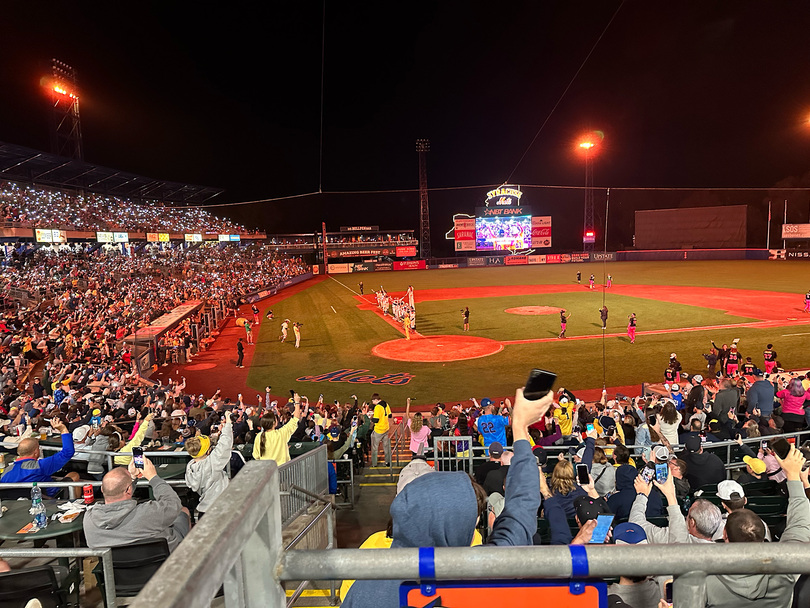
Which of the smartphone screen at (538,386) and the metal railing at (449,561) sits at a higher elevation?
the smartphone screen at (538,386)

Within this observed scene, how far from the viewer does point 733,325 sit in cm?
2789

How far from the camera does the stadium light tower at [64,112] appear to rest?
49.6 meters

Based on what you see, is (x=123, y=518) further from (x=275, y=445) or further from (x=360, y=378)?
(x=360, y=378)

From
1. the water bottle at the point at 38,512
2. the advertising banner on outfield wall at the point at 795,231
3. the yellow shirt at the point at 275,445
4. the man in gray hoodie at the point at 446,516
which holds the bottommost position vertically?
the yellow shirt at the point at 275,445

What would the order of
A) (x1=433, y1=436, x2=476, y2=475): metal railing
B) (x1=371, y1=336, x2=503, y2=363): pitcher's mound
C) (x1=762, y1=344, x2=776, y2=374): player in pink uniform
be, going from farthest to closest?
1. (x1=371, y1=336, x2=503, y2=363): pitcher's mound
2. (x1=762, y1=344, x2=776, y2=374): player in pink uniform
3. (x1=433, y1=436, x2=476, y2=475): metal railing

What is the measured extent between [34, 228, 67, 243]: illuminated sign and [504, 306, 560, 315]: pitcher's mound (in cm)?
3529

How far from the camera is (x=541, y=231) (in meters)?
78.4

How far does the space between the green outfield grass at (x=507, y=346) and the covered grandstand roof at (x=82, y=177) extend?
975 inches

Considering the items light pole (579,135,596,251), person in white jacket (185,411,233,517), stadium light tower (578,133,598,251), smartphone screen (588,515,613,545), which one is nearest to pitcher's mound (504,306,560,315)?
stadium light tower (578,133,598,251)

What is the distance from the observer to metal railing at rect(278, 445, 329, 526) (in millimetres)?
6492

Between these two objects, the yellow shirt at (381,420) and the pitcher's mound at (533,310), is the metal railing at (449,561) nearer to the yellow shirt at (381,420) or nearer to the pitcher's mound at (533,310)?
the yellow shirt at (381,420)

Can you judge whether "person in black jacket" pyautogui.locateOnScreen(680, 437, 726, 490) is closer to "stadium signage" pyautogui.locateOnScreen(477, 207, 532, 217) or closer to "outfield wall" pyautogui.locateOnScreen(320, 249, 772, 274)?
"stadium signage" pyautogui.locateOnScreen(477, 207, 532, 217)

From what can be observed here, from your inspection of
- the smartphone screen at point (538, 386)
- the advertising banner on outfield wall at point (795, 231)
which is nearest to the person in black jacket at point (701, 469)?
the smartphone screen at point (538, 386)

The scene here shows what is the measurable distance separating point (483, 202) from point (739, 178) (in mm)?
36339
